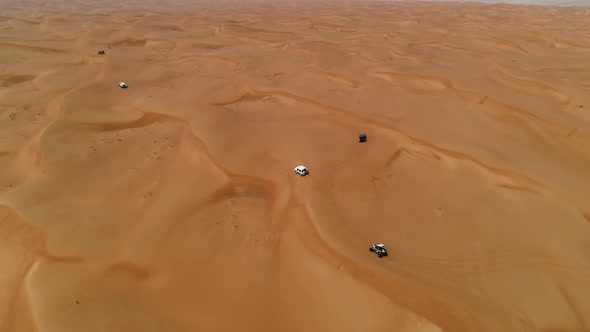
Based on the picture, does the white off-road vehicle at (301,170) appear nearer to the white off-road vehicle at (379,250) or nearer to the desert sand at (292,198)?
the desert sand at (292,198)

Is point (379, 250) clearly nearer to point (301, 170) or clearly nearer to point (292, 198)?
point (292, 198)

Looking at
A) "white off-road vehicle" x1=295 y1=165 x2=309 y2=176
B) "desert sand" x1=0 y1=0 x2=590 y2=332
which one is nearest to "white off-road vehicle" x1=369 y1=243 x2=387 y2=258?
"desert sand" x1=0 y1=0 x2=590 y2=332

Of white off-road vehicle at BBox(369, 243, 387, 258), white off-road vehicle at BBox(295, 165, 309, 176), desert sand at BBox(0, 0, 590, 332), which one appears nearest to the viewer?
desert sand at BBox(0, 0, 590, 332)

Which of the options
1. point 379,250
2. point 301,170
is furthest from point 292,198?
point 379,250

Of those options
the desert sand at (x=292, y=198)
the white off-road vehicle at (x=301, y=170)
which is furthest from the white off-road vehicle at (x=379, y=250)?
the white off-road vehicle at (x=301, y=170)

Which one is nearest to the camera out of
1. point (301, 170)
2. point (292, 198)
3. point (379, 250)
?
point (379, 250)

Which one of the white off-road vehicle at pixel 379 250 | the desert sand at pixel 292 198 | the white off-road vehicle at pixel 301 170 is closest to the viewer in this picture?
the desert sand at pixel 292 198

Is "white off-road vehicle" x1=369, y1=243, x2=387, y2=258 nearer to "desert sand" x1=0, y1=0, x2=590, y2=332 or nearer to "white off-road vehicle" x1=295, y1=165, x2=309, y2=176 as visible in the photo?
"desert sand" x1=0, y1=0, x2=590, y2=332

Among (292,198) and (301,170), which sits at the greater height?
(301,170)
